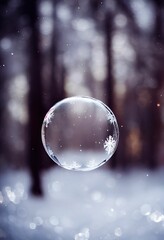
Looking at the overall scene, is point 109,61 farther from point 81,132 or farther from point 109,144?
point 81,132

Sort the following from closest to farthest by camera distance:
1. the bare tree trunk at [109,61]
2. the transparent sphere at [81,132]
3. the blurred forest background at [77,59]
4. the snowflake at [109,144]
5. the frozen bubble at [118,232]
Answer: the transparent sphere at [81,132], the snowflake at [109,144], the frozen bubble at [118,232], the blurred forest background at [77,59], the bare tree trunk at [109,61]

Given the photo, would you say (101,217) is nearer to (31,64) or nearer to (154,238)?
(154,238)

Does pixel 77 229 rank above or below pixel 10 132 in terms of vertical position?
below

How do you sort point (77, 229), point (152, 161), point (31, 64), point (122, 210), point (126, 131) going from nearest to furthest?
point (77, 229) < point (122, 210) < point (31, 64) < point (152, 161) < point (126, 131)

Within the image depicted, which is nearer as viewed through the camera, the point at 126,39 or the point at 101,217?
the point at 101,217

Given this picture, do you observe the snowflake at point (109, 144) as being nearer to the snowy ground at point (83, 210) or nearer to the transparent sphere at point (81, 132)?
the transparent sphere at point (81, 132)

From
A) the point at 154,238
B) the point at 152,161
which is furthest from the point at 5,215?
the point at 152,161

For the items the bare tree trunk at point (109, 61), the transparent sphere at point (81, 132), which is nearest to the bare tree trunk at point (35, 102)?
the bare tree trunk at point (109, 61)
